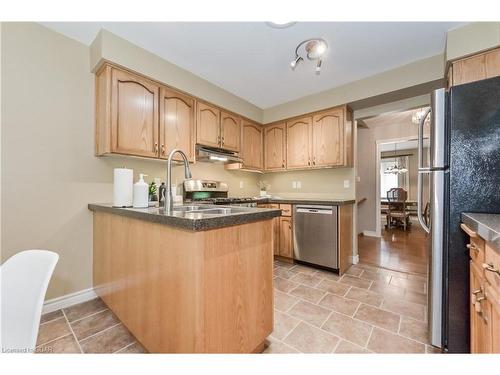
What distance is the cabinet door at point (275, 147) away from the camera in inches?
137

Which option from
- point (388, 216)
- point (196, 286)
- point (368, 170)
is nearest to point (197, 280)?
point (196, 286)

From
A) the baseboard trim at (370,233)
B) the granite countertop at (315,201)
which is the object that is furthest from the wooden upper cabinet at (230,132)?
the baseboard trim at (370,233)

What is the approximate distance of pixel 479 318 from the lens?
0.95 meters

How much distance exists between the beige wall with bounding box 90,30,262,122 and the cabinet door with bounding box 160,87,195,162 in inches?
5.0

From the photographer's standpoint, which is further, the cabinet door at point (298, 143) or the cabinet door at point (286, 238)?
the cabinet door at point (298, 143)

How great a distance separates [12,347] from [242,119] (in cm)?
315

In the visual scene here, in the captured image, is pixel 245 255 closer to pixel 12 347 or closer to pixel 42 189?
pixel 12 347

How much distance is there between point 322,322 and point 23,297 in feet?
5.86

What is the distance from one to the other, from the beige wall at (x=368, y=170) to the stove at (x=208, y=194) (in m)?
3.24

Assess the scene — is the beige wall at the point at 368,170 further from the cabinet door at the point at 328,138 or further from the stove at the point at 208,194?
the stove at the point at 208,194

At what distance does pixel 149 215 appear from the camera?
1159mm

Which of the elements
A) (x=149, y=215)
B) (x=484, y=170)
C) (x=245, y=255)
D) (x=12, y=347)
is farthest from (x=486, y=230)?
(x=12, y=347)

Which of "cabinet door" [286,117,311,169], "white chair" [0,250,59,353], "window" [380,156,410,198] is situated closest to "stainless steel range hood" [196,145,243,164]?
"cabinet door" [286,117,311,169]

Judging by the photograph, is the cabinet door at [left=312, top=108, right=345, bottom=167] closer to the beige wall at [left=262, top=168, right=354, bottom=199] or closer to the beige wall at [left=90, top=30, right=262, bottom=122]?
the beige wall at [left=262, top=168, right=354, bottom=199]
